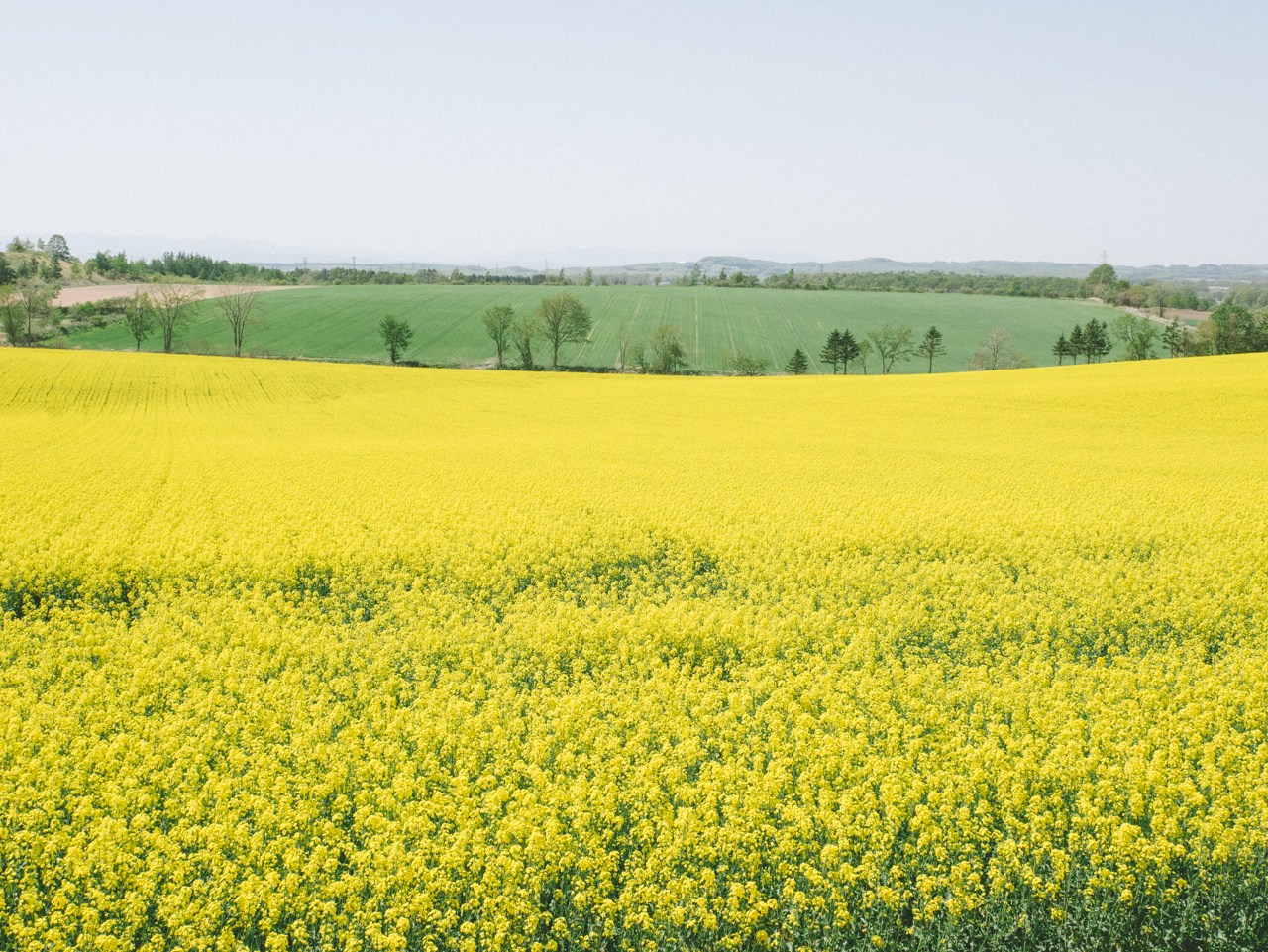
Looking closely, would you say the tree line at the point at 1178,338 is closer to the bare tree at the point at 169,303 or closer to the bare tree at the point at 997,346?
the bare tree at the point at 997,346

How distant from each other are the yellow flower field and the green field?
6451 centimetres

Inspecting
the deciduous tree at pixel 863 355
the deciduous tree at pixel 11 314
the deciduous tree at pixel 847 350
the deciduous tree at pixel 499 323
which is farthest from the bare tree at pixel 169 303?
the deciduous tree at pixel 863 355

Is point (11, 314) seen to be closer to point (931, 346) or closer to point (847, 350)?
point (847, 350)

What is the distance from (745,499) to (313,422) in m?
24.7

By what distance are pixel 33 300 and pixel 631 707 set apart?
286 ft

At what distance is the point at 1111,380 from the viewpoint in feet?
131

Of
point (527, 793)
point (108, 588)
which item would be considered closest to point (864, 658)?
point (527, 793)

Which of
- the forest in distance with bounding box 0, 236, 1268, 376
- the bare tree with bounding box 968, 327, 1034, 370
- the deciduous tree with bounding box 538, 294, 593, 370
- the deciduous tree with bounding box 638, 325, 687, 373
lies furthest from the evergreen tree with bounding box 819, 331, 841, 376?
the deciduous tree with bounding box 538, 294, 593, 370

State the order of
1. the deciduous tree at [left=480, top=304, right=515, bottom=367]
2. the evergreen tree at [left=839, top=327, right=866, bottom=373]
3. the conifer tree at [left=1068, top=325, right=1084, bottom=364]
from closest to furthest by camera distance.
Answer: the deciduous tree at [left=480, top=304, right=515, bottom=367]
the evergreen tree at [left=839, top=327, right=866, bottom=373]
the conifer tree at [left=1068, top=325, right=1084, bottom=364]

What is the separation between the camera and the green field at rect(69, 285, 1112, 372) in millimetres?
83875

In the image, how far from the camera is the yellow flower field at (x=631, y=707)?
19.7ft

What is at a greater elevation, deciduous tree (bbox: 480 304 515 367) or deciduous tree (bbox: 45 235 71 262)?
deciduous tree (bbox: 45 235 71 262)

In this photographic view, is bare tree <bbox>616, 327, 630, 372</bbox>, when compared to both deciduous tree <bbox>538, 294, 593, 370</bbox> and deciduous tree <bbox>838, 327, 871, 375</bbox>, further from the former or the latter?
deciduous tree <bbox>838, 327, 871, 375</bbox>

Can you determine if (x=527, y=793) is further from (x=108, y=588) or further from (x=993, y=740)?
(x=108, y=588)
